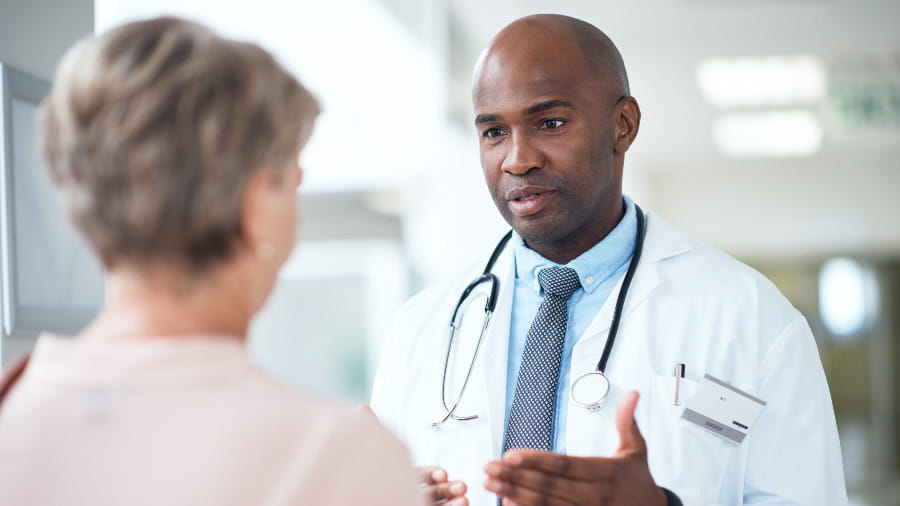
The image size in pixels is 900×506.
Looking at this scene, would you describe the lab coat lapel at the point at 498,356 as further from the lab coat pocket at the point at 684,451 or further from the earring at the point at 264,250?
the earring at the point at 264,250

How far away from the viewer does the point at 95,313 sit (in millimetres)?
1757

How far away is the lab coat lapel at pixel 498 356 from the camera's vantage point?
1.64 m

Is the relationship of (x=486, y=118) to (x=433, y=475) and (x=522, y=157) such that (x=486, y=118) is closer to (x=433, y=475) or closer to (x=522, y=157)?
(x=522, y=157)

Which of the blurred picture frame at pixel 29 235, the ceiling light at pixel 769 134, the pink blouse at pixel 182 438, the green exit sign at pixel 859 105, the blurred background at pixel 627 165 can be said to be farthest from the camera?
the ceiling light at pixel 769 134

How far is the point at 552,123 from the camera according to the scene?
1.70 meters

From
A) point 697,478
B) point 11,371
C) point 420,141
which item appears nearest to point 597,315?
point 697,478

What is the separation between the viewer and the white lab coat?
1.52 m

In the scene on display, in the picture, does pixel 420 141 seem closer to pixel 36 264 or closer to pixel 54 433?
pixel 36 264

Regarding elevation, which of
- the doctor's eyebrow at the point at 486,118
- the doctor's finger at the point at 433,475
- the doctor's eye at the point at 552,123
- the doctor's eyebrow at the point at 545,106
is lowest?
the doctor's finger at the point at 433,475

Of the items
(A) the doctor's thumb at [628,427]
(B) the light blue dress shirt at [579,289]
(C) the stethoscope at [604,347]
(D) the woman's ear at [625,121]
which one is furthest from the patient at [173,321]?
(D) the woman's ear at [625,121]

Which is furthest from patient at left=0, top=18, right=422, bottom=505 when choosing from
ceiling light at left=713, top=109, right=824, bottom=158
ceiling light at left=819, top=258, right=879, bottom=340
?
ceiling light at left=819, top=258, right=879, bottom=340

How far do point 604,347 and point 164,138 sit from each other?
3.40ft

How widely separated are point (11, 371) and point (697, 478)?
1.09 meters

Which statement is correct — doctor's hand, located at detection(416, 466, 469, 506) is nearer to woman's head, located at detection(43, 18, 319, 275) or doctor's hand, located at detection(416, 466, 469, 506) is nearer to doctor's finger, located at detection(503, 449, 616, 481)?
doctor's finger, located at detection(503, 449, 616, 481)
